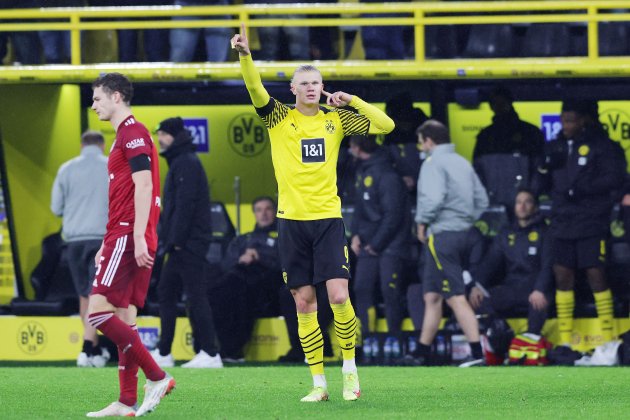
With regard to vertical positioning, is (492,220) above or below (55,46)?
below

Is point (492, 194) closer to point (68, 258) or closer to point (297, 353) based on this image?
point (297, 353)

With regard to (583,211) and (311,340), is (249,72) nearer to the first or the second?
(311,340)

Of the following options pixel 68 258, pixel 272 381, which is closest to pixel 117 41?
pixel 68 258

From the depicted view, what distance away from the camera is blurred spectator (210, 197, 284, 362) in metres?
13.0

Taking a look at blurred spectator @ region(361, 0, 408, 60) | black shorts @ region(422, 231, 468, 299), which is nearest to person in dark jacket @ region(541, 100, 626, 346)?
black shorts @ region(422, 231, 468, 299)

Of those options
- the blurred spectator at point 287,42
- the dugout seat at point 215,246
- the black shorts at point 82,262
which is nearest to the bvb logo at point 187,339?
the dugout seat at point 215,246

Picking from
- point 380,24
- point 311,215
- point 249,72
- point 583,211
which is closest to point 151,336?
point 380,24

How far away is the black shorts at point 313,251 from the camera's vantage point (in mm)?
8516

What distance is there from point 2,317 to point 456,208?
4487 millimetres

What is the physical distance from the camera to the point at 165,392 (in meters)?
7.79

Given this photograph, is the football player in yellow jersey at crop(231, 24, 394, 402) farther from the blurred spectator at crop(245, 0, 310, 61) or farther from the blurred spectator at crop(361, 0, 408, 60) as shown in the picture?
the blurred spectator at crop(245, 0, 310, 61)

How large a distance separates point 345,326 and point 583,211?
427cm

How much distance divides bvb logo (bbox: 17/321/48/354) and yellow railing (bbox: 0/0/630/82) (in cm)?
234

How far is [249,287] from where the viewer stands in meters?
13.1
